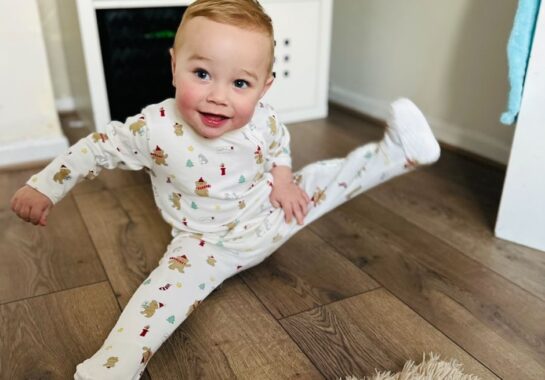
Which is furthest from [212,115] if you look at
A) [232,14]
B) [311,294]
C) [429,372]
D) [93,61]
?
[93,61]

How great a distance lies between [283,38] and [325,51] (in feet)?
0.59

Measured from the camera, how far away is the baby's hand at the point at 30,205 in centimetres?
77

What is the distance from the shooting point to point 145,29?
163 cm

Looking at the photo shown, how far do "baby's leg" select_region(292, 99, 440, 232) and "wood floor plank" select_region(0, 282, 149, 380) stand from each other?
37 cm

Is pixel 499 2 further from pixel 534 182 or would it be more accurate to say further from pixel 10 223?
pixel 10 223

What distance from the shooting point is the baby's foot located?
998 millimetres

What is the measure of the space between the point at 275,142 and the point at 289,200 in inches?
4.3

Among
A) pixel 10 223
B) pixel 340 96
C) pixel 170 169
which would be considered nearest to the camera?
pixel 170 169

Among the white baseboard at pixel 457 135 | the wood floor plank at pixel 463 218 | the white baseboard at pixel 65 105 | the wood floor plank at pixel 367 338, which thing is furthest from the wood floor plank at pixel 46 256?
the white baseboard at pixel 457 135

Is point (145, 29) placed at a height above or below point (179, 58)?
below

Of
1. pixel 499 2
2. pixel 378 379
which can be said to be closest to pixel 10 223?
pixel 378 379

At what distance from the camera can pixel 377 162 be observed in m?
1.03

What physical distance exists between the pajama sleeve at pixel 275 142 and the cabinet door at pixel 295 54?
2.84 ft

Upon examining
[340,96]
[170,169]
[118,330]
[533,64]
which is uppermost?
[533,64]
